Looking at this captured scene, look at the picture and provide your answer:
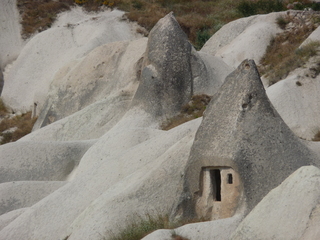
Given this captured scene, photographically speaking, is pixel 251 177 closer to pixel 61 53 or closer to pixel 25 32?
pixel 61 53

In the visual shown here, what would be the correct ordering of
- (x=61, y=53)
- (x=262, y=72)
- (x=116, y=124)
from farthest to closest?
(x=61, y=53)
(x=262, y=72)
(x=116, y=124)

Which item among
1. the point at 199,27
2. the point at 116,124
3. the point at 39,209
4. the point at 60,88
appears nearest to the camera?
the point at 39,209

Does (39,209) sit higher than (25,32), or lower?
higher

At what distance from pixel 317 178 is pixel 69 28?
1032 inches

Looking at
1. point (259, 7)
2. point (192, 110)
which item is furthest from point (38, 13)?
point (192, 110)

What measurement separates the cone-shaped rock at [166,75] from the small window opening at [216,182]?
8.53 meters

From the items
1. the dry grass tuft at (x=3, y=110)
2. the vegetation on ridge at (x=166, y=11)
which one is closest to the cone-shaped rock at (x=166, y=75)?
the vegetation on ridge at (x=166, y=11)

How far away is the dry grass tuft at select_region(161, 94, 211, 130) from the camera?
22234 mm

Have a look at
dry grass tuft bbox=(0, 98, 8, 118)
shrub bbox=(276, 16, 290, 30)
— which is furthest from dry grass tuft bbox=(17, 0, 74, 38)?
shrub bbox=(276, 16, 290, 30)

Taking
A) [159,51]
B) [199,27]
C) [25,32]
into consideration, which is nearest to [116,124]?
[159,51]

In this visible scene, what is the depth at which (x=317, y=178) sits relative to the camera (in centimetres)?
1057

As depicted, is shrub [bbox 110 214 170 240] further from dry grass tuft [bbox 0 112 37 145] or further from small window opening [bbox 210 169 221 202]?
dry grass tuft [bbox 0 112 37 145]

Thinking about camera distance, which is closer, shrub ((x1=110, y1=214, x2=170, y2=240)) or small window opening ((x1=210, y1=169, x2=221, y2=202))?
shrub ((x1=110, y1=214, x2=170, y2=240))

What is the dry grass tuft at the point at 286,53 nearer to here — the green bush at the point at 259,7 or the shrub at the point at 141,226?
the green bush at the point at 259,7
